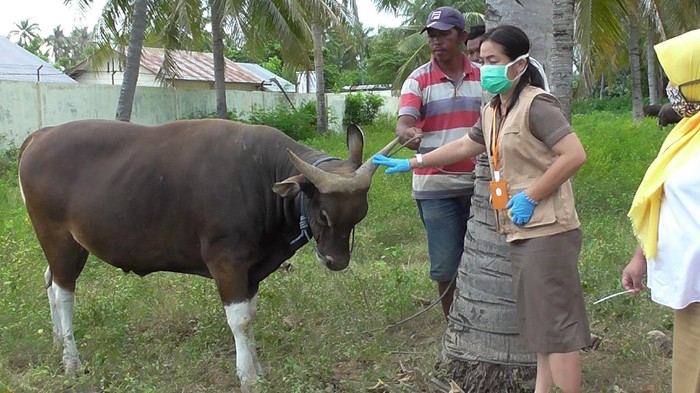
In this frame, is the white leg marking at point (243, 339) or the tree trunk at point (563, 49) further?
the tree trunk at point (563, 49)

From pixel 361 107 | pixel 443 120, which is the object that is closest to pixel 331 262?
pixel 443 120

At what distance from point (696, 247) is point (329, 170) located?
2.44 meters

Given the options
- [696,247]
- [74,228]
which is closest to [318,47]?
[74,228]

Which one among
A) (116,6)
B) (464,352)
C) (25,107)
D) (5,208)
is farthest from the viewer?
(116,6)

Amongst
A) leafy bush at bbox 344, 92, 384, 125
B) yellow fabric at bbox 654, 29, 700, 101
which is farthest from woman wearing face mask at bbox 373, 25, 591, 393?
leafy bush at bbox 344, 92, 384, 125

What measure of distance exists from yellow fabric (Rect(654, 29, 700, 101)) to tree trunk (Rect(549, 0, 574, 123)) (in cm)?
438

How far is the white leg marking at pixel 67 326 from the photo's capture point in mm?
5109

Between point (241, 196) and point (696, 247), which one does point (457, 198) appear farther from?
point (696, 247)

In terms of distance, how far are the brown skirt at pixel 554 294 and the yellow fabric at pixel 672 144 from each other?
1.48 feet

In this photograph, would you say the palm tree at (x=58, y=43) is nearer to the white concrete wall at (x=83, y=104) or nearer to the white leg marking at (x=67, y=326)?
the white concrete wall at (x=83, y=104)

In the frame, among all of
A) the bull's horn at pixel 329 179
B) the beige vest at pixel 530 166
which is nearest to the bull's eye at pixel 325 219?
the bull's horn at pixel 329 179

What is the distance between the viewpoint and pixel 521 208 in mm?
3250

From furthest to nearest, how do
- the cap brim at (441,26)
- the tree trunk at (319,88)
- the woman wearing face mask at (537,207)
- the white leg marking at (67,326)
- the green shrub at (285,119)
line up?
1. the tree trunk at (319,88)
2. the green shrub at (285,119)
3. the white leg marking at (67,326)
4. the cap brim at (441,26)
5. the woman wearing face mask at (537,207)

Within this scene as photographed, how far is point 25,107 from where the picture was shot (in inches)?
648
